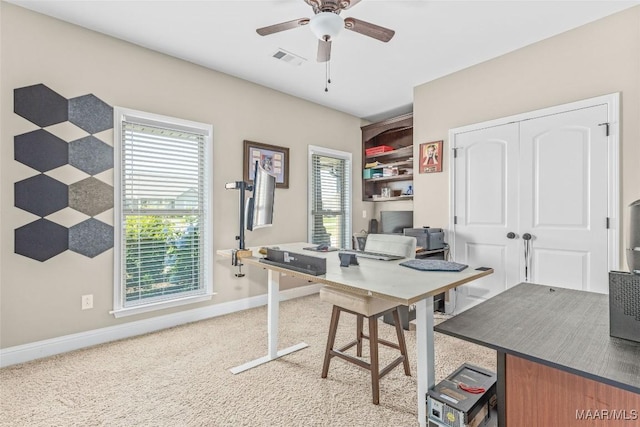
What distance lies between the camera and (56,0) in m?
2.28

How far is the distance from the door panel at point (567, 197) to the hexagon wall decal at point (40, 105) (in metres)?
4.10

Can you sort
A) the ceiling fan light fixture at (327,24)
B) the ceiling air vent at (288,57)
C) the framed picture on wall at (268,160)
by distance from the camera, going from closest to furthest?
the ceiling fan light fixture at (327,24) < the ceiling air vent at (288,57) < the framed picture on wall at (268,160)

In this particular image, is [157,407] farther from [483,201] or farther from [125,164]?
[483,201]

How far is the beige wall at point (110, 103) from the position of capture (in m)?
2.30

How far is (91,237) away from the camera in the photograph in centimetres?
263

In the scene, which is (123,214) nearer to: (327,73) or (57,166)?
(57,166)

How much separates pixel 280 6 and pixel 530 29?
2.16m

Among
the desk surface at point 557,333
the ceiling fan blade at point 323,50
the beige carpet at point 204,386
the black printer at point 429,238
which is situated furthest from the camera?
the black printer at point 429,238

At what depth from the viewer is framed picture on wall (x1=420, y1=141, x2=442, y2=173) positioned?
11.9 ft

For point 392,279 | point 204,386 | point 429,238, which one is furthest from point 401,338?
point 429,238

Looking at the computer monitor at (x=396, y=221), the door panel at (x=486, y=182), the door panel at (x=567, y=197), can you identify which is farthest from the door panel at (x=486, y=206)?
the computer monitor at (x=396, y=221)

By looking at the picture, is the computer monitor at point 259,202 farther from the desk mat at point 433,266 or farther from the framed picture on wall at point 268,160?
the framed picture on wall at point 268,160

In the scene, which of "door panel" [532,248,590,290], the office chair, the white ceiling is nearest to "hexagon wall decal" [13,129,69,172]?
the white ceiling

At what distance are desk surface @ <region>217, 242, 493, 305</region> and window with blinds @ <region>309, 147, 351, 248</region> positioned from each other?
2.60 meters
